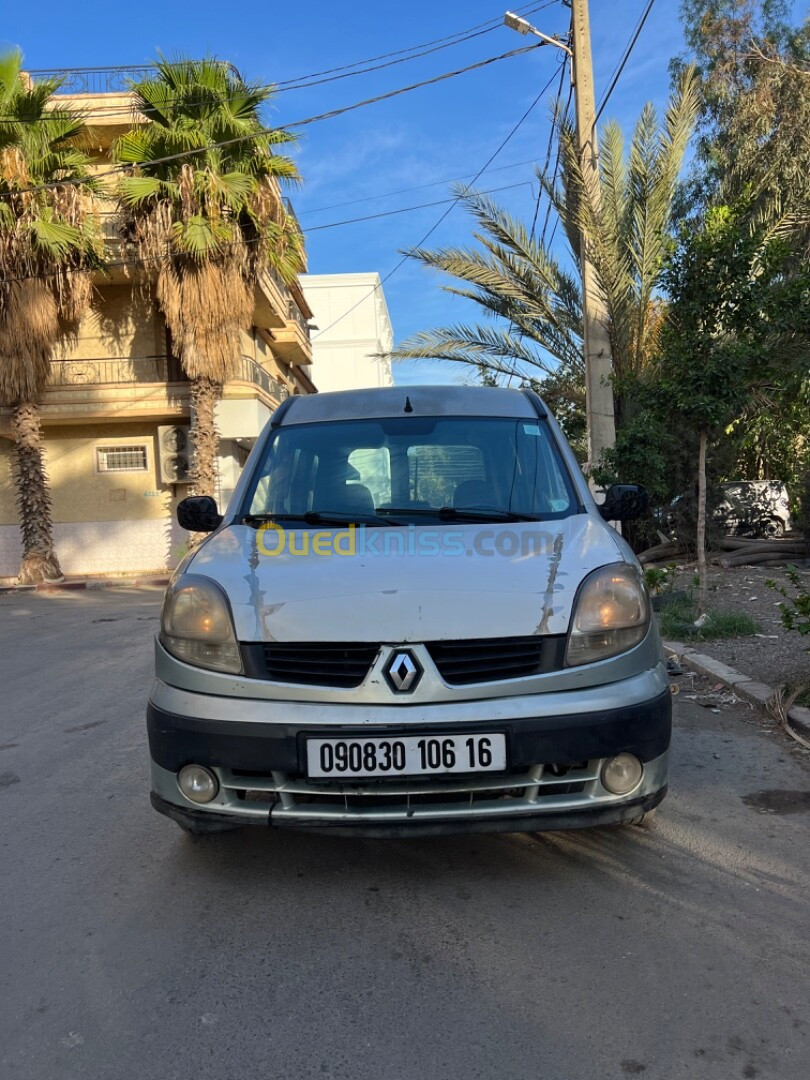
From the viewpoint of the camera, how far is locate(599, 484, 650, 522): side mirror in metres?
3.92

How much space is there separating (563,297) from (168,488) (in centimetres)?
1217

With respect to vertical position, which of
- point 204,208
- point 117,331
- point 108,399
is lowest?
point 108,399

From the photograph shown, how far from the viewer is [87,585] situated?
18.7 meters

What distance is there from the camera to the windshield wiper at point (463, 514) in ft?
11.4

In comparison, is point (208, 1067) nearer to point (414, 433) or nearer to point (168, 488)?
point (414, 433)

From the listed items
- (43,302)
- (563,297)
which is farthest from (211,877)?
(43,302)

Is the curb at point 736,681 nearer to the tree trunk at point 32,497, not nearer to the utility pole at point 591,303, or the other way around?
the utility pole at point 591,303

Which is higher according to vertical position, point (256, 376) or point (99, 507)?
point (256, 376)

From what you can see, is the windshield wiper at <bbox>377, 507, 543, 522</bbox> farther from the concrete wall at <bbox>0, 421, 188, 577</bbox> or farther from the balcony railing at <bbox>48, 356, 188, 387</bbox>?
the concrete wall at <bbox>0, 421, 188, 577</bbox>

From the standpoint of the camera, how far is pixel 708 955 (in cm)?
248

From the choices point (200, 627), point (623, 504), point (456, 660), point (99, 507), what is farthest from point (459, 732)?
point (99, 507)

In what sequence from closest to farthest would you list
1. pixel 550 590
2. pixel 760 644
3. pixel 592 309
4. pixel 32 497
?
pixel 550 590 → pixel 760 644 → pixel 592 309 → pixel 32 497

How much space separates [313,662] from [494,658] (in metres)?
0.58

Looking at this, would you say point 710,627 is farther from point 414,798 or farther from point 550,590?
point 414,798
